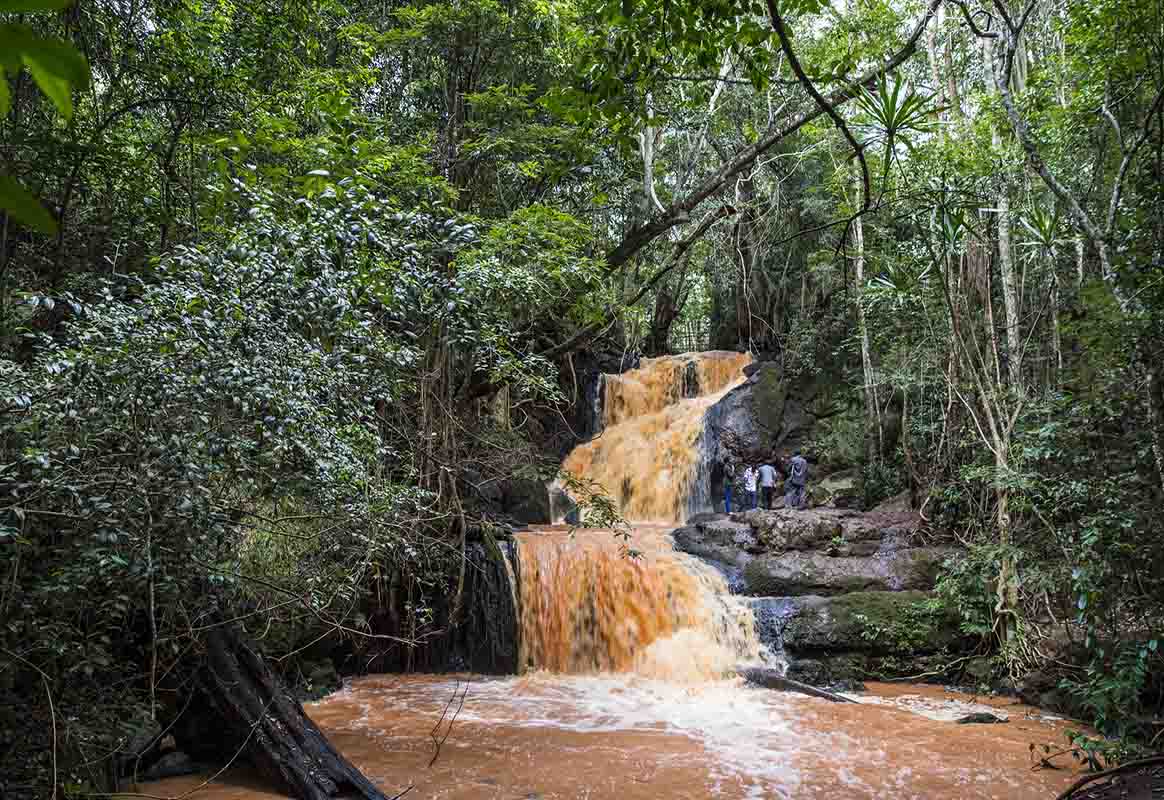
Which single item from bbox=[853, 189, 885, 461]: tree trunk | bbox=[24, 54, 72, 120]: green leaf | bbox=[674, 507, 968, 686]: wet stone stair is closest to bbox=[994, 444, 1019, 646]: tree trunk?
bbox=[674, 507, 968, 686]: wet stone stair

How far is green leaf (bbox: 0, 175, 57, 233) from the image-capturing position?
65 centimetres

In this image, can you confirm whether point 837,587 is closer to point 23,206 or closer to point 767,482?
point 767,482

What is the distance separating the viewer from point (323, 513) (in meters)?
4.97

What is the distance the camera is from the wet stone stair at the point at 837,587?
980 cm

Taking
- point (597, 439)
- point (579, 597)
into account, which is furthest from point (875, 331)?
point (579, 597)

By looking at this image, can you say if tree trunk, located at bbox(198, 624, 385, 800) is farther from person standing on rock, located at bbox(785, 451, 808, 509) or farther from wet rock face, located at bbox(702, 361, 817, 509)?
wet rock face, located at bbox(702, 361, 817, 509)

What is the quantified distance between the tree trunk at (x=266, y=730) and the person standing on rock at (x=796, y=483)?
11.8 m

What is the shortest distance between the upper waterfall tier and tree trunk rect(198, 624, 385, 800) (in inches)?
370

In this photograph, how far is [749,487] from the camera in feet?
50.6

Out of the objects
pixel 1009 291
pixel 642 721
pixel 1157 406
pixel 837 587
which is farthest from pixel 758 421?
pixel 1157 406

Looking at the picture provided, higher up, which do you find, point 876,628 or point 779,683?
point 876,628

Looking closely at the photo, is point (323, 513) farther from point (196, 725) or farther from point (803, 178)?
point (803, 178)

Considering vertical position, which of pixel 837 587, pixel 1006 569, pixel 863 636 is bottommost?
pixel 863 636

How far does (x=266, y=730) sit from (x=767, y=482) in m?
11.9
